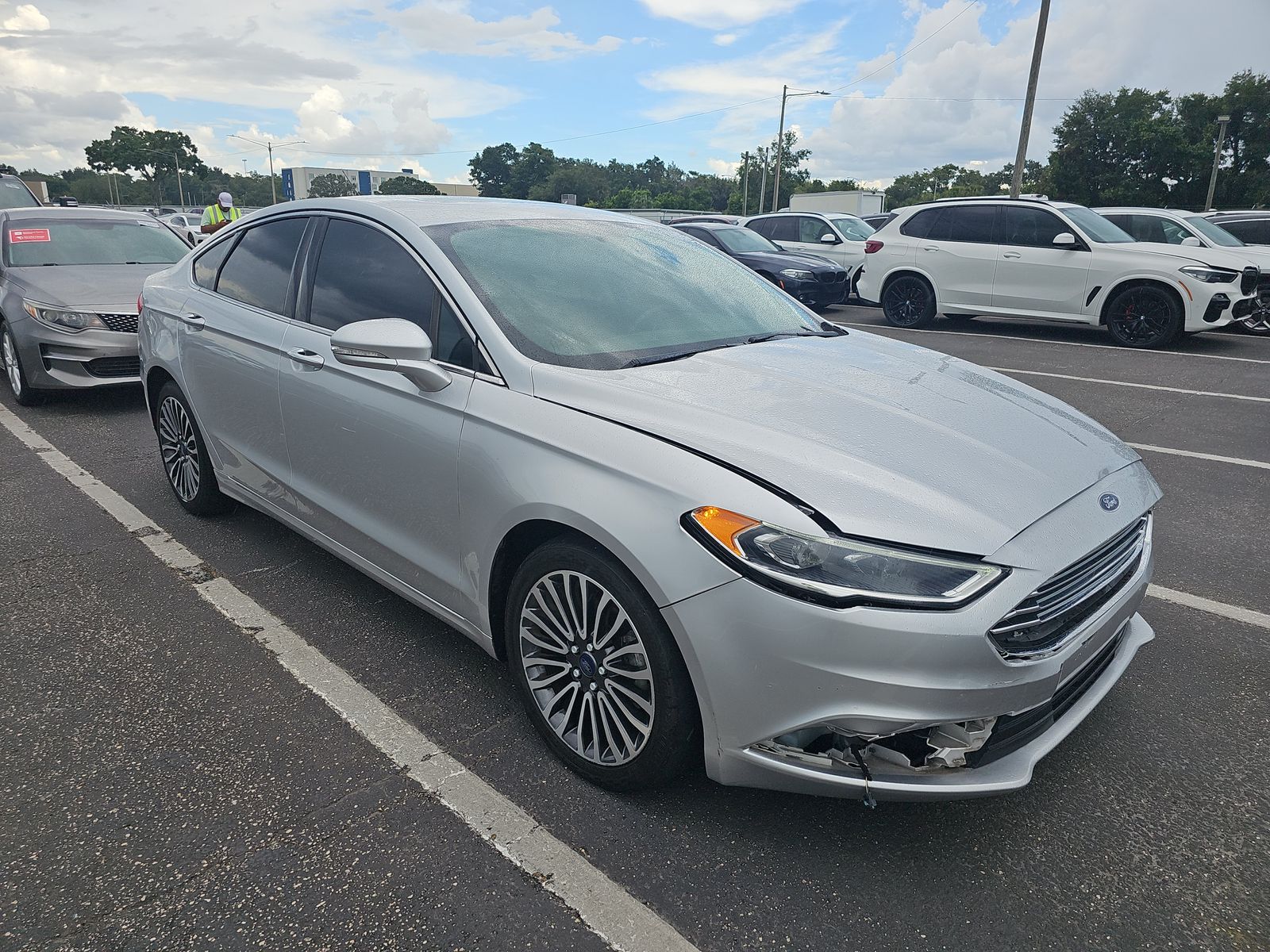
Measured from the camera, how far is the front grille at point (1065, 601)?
6.39 feet

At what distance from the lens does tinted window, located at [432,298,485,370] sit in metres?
2.69

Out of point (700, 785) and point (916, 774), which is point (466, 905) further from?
point (916, 774)

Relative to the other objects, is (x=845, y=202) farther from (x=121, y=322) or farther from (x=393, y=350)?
(x=393, y=350)

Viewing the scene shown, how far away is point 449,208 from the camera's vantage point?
3326 millimetres

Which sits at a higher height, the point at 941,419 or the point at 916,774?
the point at 941,419

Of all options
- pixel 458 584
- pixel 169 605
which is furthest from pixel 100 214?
pixel 458 584

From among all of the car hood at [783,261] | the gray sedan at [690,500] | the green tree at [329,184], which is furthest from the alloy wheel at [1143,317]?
the green tree at [329,184]

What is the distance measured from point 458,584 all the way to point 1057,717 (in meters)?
1.75

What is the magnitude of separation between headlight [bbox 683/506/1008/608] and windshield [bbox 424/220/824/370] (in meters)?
0.91

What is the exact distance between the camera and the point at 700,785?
246 cm

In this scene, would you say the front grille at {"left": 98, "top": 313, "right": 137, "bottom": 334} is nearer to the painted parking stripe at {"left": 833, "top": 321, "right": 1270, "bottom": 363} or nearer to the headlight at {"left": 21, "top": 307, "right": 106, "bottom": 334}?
the headlight at {"left": 21, "top": 307, "right": 106, "bottom": 334}

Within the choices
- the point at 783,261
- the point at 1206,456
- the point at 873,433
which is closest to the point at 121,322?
the point at 873,433

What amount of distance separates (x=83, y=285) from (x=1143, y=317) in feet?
36.3

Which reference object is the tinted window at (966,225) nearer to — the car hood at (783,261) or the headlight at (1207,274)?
the car hood at (783,261)
